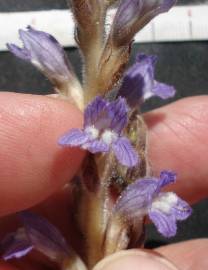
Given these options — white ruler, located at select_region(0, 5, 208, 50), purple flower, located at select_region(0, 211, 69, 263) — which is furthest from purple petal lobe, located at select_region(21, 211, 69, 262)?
white ruler, located at select_region(0, 5, 208, 50)

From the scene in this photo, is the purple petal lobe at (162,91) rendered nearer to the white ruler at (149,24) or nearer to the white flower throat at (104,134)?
the white flower throat at (104,134)

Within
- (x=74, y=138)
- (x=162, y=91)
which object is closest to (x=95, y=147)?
(x=74, y=138)

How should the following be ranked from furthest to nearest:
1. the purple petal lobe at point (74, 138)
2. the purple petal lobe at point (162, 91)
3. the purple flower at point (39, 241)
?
the purple petal lobe at point (162, 91)
the purple flower at point (39, 241)
the purple petal lobe at point (74, 138)

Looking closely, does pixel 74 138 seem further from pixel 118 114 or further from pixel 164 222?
pixel 164 222

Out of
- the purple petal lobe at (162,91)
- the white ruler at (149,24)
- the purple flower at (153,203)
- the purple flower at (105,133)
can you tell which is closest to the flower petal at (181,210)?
the purple flower at (153,203)

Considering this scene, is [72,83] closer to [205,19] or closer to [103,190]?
[103,190]

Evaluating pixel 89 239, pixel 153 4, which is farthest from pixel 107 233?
pixel 153 4

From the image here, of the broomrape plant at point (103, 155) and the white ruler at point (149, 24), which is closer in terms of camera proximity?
the broomrape plant at point (103, 155)

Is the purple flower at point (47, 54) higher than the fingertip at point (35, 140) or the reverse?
higher
